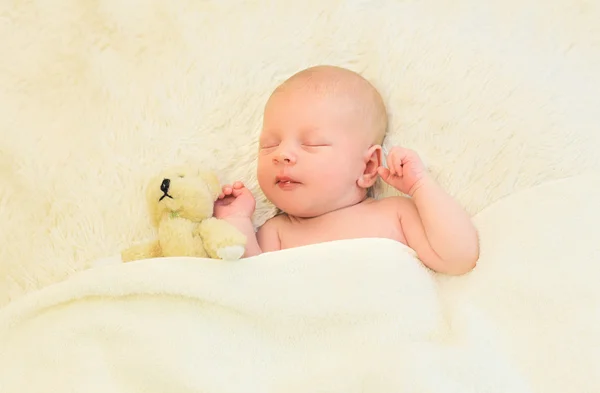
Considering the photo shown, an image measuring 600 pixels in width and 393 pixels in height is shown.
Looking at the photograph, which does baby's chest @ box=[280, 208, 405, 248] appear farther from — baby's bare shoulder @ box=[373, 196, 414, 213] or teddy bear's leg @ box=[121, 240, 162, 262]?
teddy bear's leg @ box=[121, 240, 162, 262]

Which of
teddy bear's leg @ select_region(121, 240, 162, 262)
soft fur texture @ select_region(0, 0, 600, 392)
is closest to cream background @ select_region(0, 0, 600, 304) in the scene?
soft fur texture @ select_region(0, 0, 600, 392)

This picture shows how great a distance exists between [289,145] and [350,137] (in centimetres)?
12

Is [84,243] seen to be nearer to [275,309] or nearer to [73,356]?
[73,356]

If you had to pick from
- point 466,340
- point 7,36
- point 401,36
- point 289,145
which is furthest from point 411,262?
point 7,36

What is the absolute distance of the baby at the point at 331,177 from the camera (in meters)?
1.26

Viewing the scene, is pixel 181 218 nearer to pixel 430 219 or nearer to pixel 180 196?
pixel 180 196

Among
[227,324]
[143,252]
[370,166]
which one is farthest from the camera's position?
[370,166]

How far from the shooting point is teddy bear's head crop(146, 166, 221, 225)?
120 cm

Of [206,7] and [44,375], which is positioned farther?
[206,7]

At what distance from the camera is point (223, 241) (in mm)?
1124

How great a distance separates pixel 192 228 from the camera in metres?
1.20

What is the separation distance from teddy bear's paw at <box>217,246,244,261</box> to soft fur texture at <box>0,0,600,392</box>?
0.84 ft

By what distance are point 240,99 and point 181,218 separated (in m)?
0.34

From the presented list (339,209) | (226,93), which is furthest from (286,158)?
(226,93)
